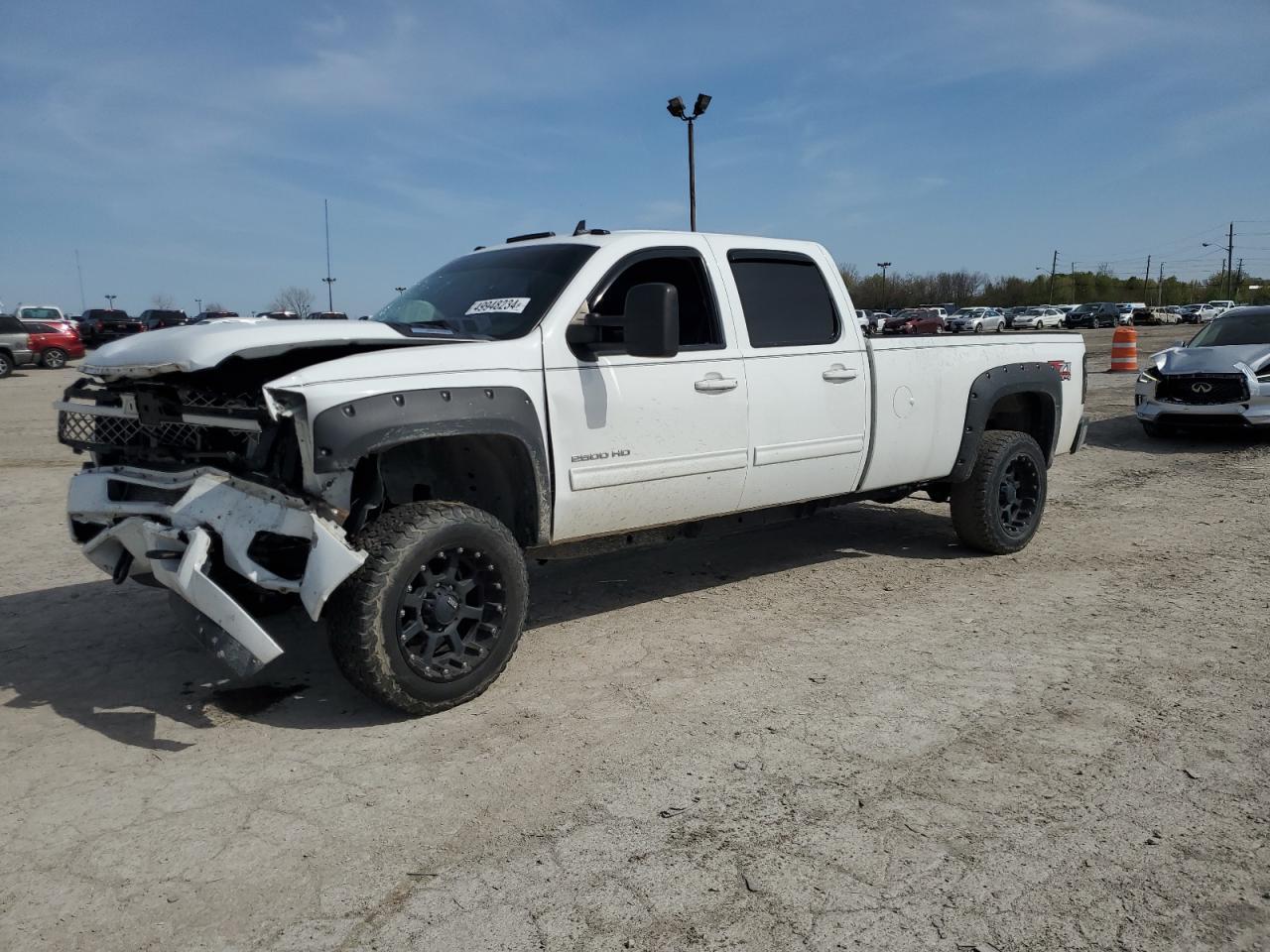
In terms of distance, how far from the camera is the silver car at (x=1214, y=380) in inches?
434

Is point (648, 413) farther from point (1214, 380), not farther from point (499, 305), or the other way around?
point (1214, 380)

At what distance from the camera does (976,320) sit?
188 ft

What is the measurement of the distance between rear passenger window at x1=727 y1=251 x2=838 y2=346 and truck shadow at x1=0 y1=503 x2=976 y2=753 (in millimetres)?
1586

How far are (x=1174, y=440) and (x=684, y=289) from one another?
9.43 m

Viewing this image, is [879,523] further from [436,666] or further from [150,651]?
[150,651]

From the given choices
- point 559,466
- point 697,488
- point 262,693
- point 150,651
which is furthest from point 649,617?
point 150,651

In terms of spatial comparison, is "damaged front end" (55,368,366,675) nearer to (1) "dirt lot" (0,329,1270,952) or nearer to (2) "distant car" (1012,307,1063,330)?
(1) "dirt lot" (0,329,1270,952)

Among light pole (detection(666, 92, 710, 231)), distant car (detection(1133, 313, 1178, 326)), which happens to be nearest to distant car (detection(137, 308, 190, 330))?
light pole (detection(666, 92, 710, 231))

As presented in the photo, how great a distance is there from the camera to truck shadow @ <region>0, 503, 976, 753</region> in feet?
13.6

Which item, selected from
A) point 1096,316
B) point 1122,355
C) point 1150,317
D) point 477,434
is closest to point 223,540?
point 477,434

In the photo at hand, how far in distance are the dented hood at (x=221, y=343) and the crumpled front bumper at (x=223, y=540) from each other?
1.49 ft

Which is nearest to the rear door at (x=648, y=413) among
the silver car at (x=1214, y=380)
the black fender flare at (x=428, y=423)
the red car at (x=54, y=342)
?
the black fender flare at (x=428, y=423)

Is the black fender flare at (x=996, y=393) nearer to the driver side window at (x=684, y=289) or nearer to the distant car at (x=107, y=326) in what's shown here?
the driver side window at (x=684, y=289)

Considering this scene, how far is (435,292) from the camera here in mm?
5176
